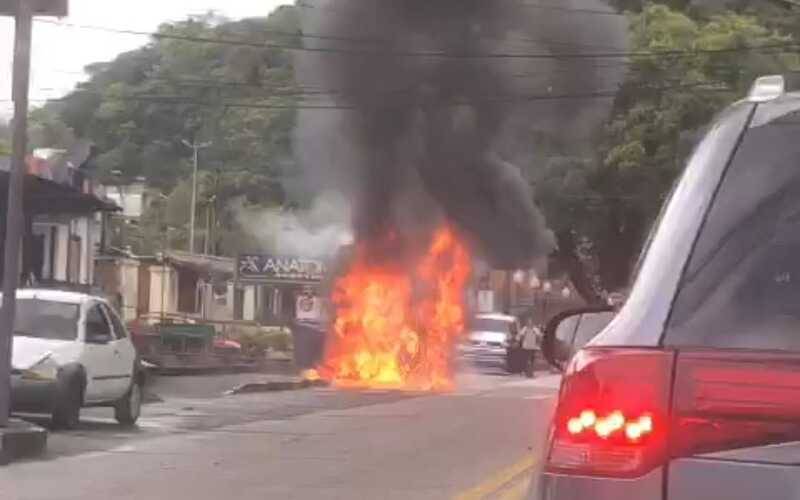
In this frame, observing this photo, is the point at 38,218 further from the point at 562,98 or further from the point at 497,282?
the point at 497,282

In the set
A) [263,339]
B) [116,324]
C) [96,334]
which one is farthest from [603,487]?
[263,339]

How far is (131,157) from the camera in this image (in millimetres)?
68125

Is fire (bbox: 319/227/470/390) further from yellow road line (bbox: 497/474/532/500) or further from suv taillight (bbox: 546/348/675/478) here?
suv taillight (bbox: 546/348/675/478)

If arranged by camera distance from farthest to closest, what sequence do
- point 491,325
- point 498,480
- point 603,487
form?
point 491,325, point 498,480, point 603,487

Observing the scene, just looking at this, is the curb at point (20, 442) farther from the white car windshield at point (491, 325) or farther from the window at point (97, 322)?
the white car windshield at point (491, 325)

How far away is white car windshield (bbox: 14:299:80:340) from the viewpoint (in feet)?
51.2

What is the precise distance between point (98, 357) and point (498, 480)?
19.4 ft

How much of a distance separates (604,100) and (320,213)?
908 centimetres

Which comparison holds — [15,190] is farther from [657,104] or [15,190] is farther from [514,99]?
[657,104]

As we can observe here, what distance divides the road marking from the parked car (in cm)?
742

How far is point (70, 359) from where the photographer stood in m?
15.1

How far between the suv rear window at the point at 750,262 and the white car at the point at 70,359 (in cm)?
1240

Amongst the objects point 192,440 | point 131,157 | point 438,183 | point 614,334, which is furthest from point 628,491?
point 131,157

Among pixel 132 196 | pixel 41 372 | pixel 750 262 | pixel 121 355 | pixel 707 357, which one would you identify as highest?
pixel 132 196
